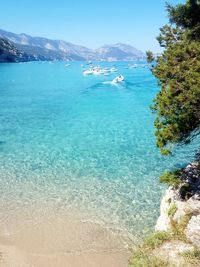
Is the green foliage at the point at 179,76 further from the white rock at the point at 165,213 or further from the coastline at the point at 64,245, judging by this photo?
the coastline at the point at 64,245

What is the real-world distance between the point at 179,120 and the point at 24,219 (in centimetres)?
1228

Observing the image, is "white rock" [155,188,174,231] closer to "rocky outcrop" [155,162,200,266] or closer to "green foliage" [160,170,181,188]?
"rocky outcrop" [155,162,200,266]

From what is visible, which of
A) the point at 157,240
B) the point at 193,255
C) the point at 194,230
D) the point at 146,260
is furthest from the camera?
the point at 157,240

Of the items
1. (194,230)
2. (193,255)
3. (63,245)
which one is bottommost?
(63,245)

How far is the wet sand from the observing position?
1841cm

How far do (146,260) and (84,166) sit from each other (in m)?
17.6

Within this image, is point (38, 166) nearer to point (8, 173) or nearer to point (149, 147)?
point (8, 173)

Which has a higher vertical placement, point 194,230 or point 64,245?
point 194,230

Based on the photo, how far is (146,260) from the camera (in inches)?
603

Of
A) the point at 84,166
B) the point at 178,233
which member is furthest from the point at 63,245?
the point at 84,166

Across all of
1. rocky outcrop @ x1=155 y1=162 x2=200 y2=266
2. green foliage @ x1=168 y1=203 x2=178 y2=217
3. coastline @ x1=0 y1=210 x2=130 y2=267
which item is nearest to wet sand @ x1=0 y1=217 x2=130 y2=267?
coastline @ x1=0 y1=210 x2=130 y2=267

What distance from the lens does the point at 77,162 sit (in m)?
33.5

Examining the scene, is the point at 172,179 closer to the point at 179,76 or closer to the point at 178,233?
the point at 178,233

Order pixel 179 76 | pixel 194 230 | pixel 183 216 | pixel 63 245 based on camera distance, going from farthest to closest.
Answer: pixel 63 245, pixel 179 76, pixel 183 216, pixel 194 230
